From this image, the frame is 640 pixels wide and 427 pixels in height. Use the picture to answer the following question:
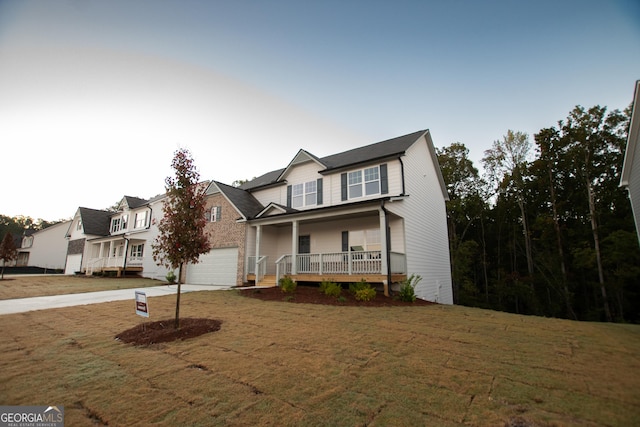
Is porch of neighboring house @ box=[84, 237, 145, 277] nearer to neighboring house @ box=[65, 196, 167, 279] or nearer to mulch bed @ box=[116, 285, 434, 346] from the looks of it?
neighboring house @ box=[65, 196, 167, 279]

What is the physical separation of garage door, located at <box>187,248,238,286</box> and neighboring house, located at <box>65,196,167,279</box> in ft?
22.4

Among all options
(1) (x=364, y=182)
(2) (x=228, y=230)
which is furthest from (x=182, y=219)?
(2) (x=228, y=230)

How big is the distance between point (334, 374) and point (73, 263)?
133 ft

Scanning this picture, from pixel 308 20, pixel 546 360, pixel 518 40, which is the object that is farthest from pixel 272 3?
pixel 546 360

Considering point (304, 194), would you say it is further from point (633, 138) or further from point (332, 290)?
point (633, 138)

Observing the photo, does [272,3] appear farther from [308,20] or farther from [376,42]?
[376,42]

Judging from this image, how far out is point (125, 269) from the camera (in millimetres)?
26750

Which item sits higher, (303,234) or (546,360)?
(303,234)

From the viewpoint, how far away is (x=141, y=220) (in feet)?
92.9

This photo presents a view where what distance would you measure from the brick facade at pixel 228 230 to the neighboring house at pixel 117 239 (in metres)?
9.41

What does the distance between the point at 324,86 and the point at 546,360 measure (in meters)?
14.6

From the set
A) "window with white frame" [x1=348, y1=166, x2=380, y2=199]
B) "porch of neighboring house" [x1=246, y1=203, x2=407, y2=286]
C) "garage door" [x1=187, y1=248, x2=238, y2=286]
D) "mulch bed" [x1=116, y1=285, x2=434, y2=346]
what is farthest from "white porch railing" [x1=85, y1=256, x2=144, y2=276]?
"window with white frame" [x1=348, y1=166, x2=380, y2=199]

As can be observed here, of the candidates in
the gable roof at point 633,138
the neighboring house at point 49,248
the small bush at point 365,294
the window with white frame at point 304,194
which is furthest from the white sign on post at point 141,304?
the neighboring house at point 49,248

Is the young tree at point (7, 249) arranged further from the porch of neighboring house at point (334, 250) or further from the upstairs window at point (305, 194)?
the upstairs window at point (305, 194)
